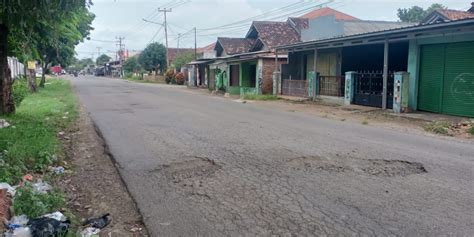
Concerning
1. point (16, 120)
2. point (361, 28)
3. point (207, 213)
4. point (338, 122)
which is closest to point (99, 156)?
point (207, 213)

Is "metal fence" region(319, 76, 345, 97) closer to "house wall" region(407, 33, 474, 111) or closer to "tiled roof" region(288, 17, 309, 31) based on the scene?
"house wall" region(407, 33, 474, 111)

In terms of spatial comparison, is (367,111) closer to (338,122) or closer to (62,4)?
(338,122)

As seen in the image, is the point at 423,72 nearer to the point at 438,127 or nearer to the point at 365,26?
the point at 438,127

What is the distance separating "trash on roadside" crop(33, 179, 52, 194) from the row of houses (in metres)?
13.1

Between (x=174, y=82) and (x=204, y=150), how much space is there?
49.5 m

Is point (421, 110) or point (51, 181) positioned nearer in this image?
point (51, 181)

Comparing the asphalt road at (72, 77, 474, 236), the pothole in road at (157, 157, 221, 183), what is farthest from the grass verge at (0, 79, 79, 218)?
the pothole in road at (157, 157, 221, 183)

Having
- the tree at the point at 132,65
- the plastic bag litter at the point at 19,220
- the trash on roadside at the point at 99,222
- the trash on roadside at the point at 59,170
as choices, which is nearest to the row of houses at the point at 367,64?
the trash on roadside at the point at 59,170

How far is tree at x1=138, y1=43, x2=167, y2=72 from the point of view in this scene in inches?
2844

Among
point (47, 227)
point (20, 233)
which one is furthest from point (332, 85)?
point (20, 233)

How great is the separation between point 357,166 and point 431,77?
11.5m

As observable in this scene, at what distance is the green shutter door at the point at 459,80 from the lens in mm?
15406

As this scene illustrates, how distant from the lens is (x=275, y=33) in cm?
3978

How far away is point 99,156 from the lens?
8.67 m
